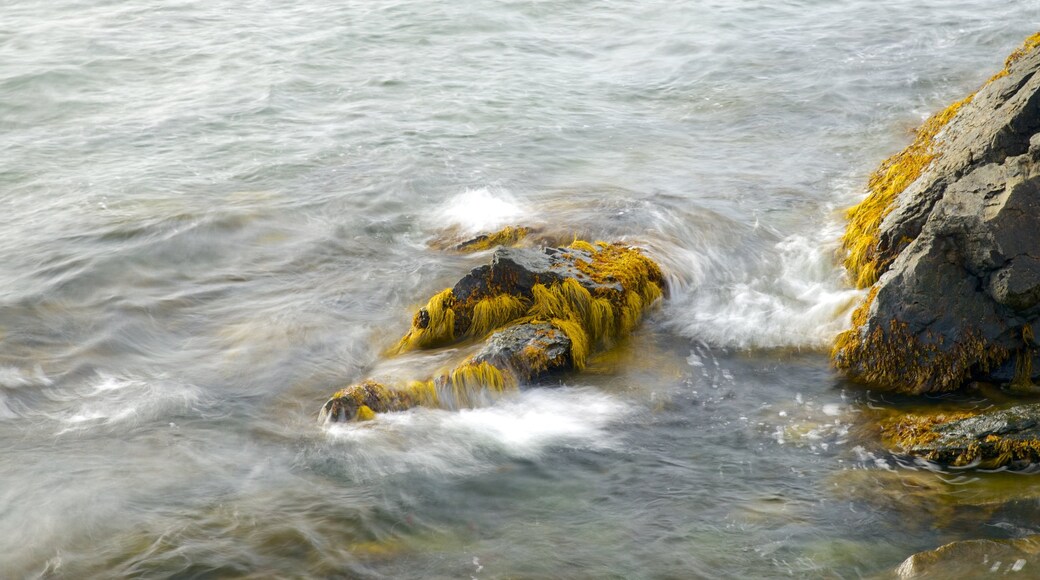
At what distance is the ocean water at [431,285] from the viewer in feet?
19.5

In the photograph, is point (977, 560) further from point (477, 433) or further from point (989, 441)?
point (477, 433)

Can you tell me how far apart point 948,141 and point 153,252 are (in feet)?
26.8

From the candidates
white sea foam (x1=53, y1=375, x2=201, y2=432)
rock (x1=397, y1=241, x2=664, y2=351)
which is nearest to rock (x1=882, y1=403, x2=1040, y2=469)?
rock (x1=397, y1=241, x2=664, y2=351)

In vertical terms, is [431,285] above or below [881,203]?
below

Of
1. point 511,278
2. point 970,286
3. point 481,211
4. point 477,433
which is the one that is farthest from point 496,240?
point 970,286

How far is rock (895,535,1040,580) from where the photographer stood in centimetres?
517

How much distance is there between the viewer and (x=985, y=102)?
8516 millimetres

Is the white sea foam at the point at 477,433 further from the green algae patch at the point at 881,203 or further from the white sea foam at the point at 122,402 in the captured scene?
the green algae patch at the point at 881,203

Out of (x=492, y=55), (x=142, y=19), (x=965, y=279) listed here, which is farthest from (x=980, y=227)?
(x=142, y=19)

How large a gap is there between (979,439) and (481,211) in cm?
596

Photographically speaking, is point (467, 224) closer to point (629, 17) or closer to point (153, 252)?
point (153, 252)

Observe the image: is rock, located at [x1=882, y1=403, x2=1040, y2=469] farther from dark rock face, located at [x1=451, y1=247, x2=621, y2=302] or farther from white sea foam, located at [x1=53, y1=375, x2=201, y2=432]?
white sea foam, located at [x1=53, y1=375, x2=201, y2=432]

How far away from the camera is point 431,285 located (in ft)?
30.3

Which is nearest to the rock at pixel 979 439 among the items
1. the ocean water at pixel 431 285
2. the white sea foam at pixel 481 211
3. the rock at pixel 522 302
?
the ocean water at pixel 431 285
